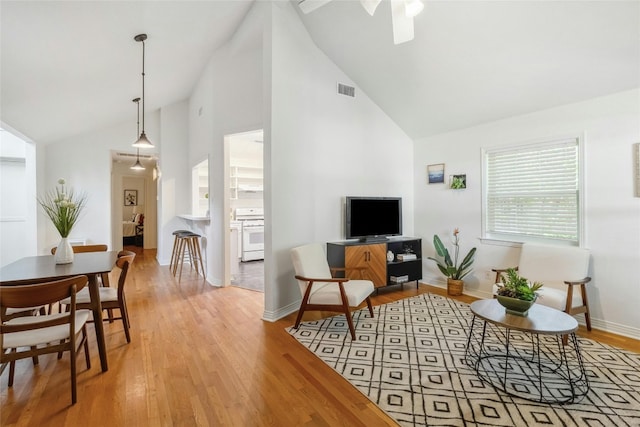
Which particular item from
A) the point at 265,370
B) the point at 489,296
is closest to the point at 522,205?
the point at 489,296

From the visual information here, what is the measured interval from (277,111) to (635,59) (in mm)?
3507

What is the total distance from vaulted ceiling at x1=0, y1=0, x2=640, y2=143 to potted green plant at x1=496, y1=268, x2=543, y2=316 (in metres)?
2.34

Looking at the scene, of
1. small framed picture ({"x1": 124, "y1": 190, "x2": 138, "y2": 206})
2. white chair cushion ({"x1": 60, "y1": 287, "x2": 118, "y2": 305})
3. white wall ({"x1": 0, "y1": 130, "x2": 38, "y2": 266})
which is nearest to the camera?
white chair cushion ({"x1": 60, "y1": 287, "x2": 118, "y2": 305})

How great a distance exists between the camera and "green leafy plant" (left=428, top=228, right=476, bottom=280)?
437cm

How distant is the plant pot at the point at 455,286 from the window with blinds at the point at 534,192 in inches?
32.6

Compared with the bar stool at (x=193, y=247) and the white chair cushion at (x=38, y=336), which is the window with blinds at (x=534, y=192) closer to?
the white chair cushion at (x=38, y=336)

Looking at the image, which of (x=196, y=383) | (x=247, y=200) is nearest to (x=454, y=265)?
(x=196, y=383)

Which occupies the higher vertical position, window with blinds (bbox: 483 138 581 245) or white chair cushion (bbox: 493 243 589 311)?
window with blinds (bbox: 483 138 581 245)

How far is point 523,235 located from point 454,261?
1.02m

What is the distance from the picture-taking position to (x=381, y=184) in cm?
491

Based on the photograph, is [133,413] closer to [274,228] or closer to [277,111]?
[274,228]

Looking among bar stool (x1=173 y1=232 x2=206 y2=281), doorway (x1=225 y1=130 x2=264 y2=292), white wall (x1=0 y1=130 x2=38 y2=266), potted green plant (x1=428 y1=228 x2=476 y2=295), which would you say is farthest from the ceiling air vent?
white wall (x1=0 y1=130 x2=38 y2=266)

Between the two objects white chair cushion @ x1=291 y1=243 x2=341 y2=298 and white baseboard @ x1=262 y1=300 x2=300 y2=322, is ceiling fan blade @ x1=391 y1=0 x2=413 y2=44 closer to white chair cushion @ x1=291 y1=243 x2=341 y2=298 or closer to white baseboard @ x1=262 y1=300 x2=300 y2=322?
white chair cushion @ x1=291 y1=243 x2=341 y2=298

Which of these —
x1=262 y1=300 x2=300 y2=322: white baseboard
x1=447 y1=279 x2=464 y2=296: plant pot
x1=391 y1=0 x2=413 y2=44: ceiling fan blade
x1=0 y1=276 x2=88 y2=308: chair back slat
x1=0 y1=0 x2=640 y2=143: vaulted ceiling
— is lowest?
x1=262 y1=300 x2=300 y2=322: white baseboard
